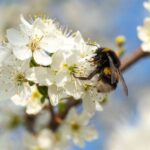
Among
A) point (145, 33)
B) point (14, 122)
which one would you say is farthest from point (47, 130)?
point (145, 33)

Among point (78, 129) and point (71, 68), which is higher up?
point (71, 68)

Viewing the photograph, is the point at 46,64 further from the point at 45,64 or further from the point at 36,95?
the point at 36,95

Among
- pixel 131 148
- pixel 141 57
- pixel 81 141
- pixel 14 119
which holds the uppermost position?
pixel 141 57

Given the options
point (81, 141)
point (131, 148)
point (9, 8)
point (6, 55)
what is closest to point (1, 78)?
point (6, 55)

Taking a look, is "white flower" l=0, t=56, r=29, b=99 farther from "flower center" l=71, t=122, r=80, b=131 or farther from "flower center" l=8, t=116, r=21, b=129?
"flower center" l=8, t=116, r=21, b=129

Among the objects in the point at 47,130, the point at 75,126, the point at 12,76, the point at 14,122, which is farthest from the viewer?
the point at 14,122

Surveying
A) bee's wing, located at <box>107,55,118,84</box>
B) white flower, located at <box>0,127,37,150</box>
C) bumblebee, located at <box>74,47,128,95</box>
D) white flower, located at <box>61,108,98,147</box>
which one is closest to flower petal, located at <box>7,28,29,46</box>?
bumblebee, located at <box>74,47,128,95</box>

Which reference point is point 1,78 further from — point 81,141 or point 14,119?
point 14,119
